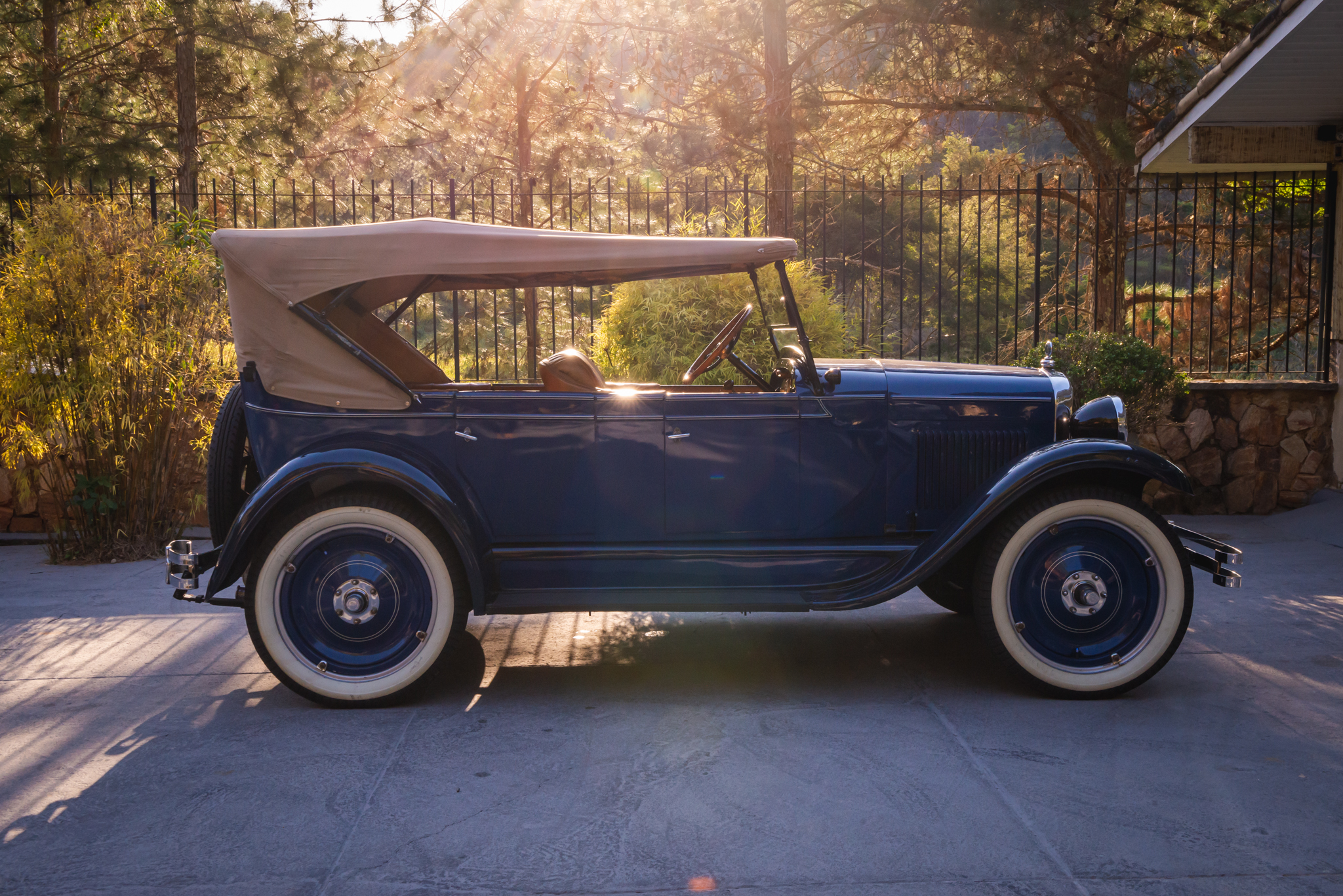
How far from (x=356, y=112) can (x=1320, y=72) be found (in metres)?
10.6

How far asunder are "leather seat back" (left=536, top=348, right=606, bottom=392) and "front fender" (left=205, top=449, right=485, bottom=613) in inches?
25.7

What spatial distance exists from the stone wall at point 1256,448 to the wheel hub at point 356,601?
644 centimetres

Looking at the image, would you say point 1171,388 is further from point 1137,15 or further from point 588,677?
point 588,677

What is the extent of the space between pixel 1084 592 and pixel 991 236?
18.1m

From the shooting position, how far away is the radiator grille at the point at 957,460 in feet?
13.3

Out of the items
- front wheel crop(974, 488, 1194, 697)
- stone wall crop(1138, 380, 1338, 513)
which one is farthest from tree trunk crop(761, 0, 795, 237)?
front wheel crop(974, 488, 1194, 697)

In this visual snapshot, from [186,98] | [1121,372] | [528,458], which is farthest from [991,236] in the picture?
[528,458]

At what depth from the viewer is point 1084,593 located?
3.72 m

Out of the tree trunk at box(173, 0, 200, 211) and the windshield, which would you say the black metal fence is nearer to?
the tree trunk at box(173, 0, 200, 211)

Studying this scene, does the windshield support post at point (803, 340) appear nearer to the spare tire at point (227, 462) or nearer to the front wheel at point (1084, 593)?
the front wheel at point (1084, 593)

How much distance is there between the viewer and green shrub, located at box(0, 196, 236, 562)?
584cm

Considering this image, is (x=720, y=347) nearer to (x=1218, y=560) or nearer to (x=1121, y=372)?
(x=1218, y=560)

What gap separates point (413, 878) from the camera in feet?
8.28

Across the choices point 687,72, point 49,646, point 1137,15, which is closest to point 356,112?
point 687,72
